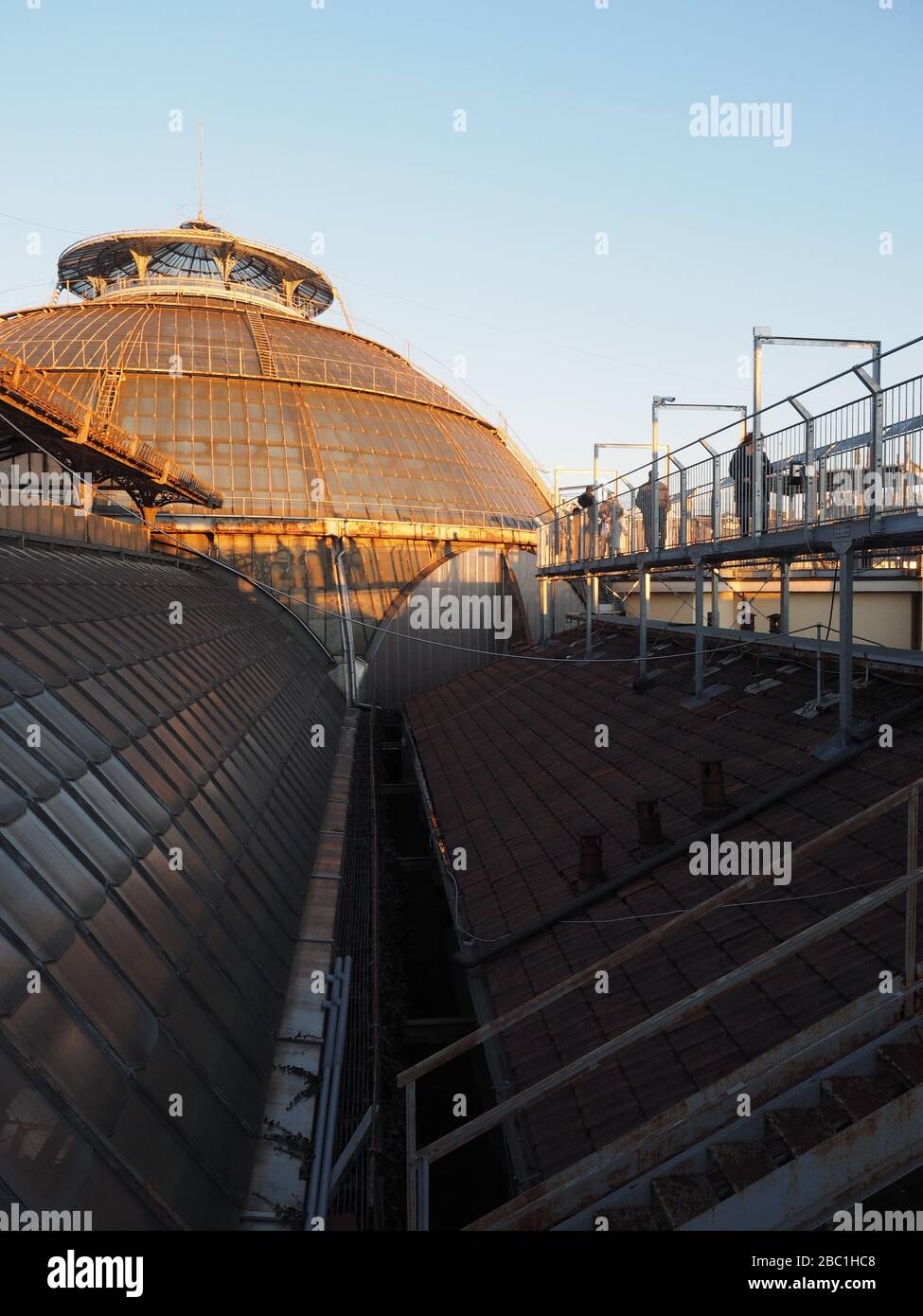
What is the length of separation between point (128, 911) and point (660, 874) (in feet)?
18.9

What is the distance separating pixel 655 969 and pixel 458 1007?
6.64 meters

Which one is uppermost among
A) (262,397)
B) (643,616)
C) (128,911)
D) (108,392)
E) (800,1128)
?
(262,397)

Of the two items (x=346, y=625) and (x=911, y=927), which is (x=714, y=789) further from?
(x=346, y=625)

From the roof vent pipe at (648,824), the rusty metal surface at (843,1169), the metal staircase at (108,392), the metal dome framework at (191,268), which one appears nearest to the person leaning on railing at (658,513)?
the roof vent pipe at (648,824)

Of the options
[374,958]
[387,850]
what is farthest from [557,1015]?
[387,850]

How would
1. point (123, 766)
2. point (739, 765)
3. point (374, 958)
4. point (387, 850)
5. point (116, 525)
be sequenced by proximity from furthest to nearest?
point (116, 525), point (387, 850), point (739, 765), point (374, 958), point (123, 766)

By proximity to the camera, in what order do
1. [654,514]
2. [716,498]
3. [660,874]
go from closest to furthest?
1. [660,874]
2. [716,498]
3. [654,514]

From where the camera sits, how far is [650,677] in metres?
17.5

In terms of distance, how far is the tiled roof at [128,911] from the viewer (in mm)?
4750

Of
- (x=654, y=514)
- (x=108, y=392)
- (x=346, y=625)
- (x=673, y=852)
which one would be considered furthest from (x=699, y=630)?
(x=108, y=392)

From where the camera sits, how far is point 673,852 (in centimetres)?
1030

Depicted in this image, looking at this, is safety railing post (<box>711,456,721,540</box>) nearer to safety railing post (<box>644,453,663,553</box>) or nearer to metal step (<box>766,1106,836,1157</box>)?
safety railing post (<box>644,453,663,553</box>)

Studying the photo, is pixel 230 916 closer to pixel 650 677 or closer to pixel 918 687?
pixel 918 687

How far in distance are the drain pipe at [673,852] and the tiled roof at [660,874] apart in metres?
0.09
